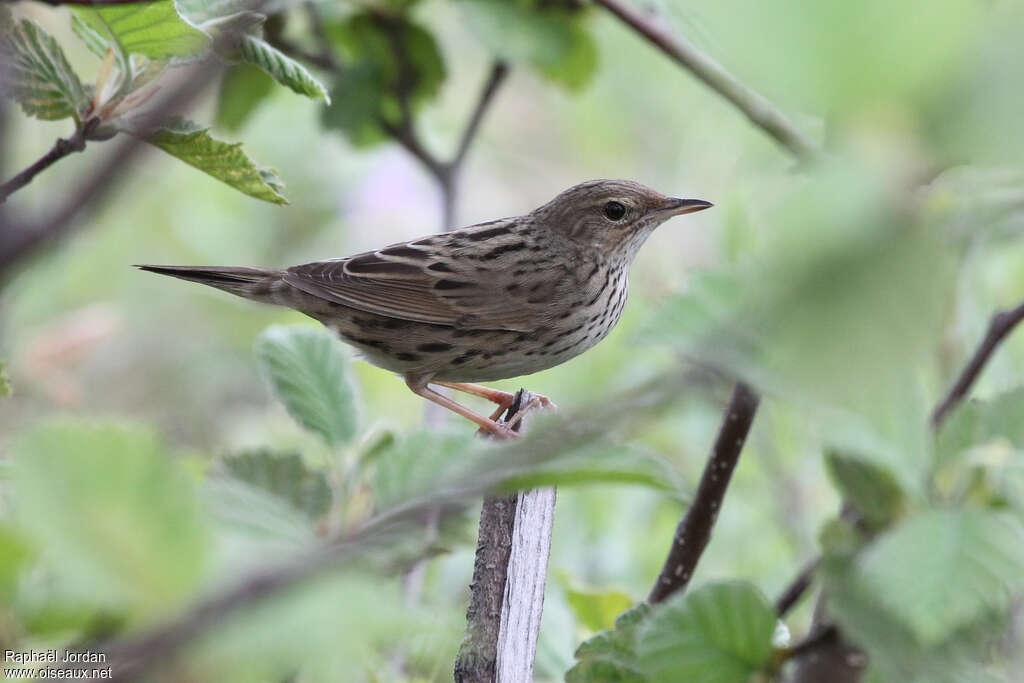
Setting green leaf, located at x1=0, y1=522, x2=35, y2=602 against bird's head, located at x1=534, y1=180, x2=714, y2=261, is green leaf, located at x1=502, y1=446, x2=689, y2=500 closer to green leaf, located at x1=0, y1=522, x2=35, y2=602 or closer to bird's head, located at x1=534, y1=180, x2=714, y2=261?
green leaf, located at x1=0, y1=522, x2=35, y2=602

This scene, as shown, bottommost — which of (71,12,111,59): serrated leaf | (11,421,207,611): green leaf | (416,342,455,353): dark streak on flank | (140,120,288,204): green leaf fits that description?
(11,421,207,611): green leaf

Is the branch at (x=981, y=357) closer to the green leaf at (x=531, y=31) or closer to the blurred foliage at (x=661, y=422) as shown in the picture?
the blurred foliage at (x=661, y=422)

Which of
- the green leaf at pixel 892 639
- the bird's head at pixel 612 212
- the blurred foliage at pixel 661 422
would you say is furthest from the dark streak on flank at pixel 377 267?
the green leaf at pixel 892 639

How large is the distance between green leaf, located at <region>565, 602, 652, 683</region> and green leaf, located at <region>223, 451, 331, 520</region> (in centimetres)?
52

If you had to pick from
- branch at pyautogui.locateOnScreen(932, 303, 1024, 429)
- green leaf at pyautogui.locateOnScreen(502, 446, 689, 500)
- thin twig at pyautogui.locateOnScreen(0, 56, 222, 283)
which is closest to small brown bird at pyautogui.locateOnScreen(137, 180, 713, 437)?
branch at pyautogui.locateOnScreen(932, 303, 1024, 429)

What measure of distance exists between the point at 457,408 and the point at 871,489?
92.3 inches

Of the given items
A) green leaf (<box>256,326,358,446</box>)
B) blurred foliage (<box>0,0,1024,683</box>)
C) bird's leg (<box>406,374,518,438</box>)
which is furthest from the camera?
bird's leg (<box>406,374,518,438</box>)

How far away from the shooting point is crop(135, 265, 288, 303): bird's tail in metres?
3.38

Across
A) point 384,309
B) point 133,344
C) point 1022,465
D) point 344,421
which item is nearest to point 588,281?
point 384,309

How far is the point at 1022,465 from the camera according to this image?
3.92 ft

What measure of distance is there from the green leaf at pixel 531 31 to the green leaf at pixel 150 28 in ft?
6.15

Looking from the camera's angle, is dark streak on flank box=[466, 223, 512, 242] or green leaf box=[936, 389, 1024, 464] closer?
green leaf box=[936, 389, 1024, 464]

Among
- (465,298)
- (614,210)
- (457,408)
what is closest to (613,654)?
(457,408)

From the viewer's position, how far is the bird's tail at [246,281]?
338 centimetres
